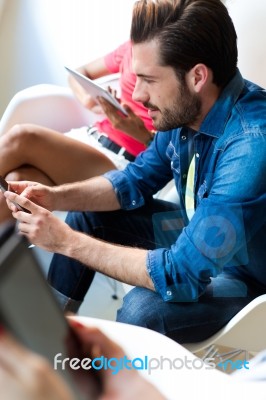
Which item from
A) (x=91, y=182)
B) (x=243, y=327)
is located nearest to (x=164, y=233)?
(x=91, y=182)

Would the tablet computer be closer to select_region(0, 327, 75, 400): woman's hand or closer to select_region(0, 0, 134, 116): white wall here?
select_region(0, 0, 134, 116): white wall

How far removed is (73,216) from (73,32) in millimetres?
977

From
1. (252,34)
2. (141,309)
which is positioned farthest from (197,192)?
(252,34)

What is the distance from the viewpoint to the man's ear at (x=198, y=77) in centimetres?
95

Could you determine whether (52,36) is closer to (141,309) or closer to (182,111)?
(182,111)

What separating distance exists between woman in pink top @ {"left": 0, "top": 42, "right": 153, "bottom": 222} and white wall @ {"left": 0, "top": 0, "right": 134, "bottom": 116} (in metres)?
0.32

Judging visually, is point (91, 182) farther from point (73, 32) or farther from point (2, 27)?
point (2, 27)

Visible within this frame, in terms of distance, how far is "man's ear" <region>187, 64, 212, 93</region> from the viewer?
95 centimetres

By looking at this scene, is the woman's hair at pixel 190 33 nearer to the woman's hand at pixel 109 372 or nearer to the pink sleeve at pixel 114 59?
the pink sleeve at pixel 114 59

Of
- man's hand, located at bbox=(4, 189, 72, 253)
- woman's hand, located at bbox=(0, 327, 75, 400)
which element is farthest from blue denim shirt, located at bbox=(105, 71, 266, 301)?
woman's hand, located at bbox=(0, 327, 75, 400)

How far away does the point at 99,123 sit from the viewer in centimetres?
154

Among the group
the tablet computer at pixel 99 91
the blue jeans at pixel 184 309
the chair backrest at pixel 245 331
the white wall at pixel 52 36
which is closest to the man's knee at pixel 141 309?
the blue jeans at pixel 184 309

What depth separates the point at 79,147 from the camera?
4.32 feet

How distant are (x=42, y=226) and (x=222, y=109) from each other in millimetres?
426
